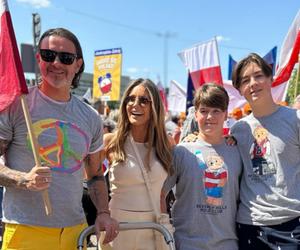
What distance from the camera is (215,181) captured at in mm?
2912

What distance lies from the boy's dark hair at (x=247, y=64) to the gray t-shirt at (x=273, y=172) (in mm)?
290

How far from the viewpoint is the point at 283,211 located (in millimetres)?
2762

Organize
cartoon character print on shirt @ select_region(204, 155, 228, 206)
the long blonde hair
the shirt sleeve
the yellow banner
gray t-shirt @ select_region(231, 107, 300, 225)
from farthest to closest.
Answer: the yellow banner
the long blonde hair
cartoon character print on shirt @ select_region(204, 155, 228, 206)
gray t-shirt @ select_region(231, 107, 300, 225)
the shirt sleeve

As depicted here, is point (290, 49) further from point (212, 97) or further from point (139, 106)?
point (139, 106)

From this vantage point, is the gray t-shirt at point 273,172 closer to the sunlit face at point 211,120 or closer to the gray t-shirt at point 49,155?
the sunlit face at point 211,120

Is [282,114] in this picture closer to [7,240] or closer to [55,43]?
[55,43]

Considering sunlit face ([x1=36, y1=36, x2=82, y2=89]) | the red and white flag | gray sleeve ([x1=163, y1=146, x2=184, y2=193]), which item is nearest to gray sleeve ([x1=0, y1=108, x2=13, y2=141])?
sunlit face ([x1=36, y1=36, x2=82, y2=89])

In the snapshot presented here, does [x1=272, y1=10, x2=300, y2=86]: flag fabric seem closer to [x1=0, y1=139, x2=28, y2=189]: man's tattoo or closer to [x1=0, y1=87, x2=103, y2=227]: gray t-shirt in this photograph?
[x1=0, y1=87, x2=103, y2=227]: gray t-shirt

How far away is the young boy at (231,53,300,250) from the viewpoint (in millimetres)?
2785

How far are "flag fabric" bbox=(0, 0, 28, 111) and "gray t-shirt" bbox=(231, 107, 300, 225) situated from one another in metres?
1.59

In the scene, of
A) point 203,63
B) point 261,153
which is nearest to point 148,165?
point 261,153

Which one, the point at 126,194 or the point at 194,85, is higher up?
the point at 194,85

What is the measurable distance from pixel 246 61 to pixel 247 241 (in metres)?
1.25

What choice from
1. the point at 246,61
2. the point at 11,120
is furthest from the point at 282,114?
the point at 11,120
